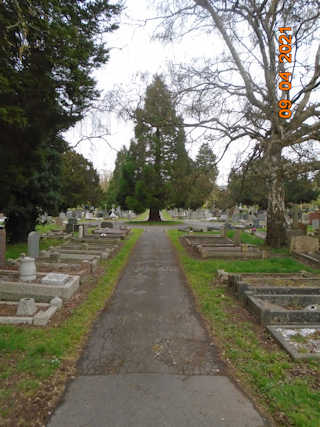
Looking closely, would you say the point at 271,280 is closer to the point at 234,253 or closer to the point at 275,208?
the point at 234,253

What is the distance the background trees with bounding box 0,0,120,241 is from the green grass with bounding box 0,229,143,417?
3.98 meters

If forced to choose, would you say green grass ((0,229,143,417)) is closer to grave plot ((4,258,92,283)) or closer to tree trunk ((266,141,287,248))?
grave plot ((4,258,92,283))

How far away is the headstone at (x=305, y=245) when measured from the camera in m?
12.2

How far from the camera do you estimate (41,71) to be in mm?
6359

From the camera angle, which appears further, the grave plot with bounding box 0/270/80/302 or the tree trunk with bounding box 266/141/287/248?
the tree trunk with bounding box 266/141/287/248

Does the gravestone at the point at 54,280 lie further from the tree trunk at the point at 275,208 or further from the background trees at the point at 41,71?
the tree trunk at the point at 275,208

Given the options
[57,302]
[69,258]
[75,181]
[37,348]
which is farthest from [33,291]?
[75,181]

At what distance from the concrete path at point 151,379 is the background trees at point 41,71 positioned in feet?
15.1

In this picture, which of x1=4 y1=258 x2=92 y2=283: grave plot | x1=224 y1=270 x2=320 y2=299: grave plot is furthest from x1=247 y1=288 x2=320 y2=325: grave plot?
x1=4 y1=258 x2=92 y2=283: grave plot

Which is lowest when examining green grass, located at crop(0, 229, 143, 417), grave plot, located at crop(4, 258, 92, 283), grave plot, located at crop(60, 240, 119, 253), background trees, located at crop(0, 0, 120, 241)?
green grass, located at crop(0, 229, 143, 417)

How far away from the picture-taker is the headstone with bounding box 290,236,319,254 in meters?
12.2

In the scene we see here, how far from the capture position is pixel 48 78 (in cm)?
632

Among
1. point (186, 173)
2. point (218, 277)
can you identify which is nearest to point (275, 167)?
point (186, 173)

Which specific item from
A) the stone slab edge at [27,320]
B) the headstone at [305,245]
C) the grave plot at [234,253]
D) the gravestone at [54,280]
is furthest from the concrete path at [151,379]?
the headstone at [305,245]
